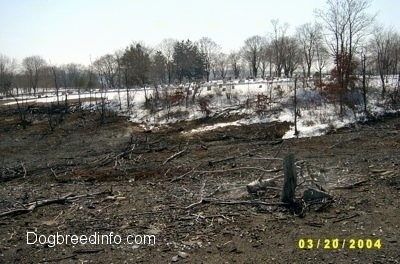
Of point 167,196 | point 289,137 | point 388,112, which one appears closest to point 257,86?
point 388,112

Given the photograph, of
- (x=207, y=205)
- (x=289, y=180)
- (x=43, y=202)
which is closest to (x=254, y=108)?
(x=207, y=205)

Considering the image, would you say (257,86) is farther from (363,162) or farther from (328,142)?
(363,162)

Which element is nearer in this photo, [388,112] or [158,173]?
[158,173]

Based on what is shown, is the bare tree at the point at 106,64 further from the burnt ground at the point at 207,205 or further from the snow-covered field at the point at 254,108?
the burnt ground at the point at 207,205

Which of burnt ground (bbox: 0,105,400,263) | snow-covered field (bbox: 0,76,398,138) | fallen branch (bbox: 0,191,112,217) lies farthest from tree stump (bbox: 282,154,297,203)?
snow-covered field (bbox: 0,76,398,138)

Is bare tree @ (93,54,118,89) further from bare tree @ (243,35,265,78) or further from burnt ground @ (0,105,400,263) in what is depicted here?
burnt ground @ (0,105,400,263)

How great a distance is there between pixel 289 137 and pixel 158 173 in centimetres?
902

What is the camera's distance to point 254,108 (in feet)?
91.4

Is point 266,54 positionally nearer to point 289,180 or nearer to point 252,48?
point 252,48

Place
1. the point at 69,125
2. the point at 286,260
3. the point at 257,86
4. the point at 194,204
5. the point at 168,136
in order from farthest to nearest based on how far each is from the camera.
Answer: the point at 257,86 → the point at 69,125 → the point at 168,136 → the point at 194,204 → the point at 286,260

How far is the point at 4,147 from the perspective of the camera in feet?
76.8

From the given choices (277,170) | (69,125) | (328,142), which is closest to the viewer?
(277,170)
